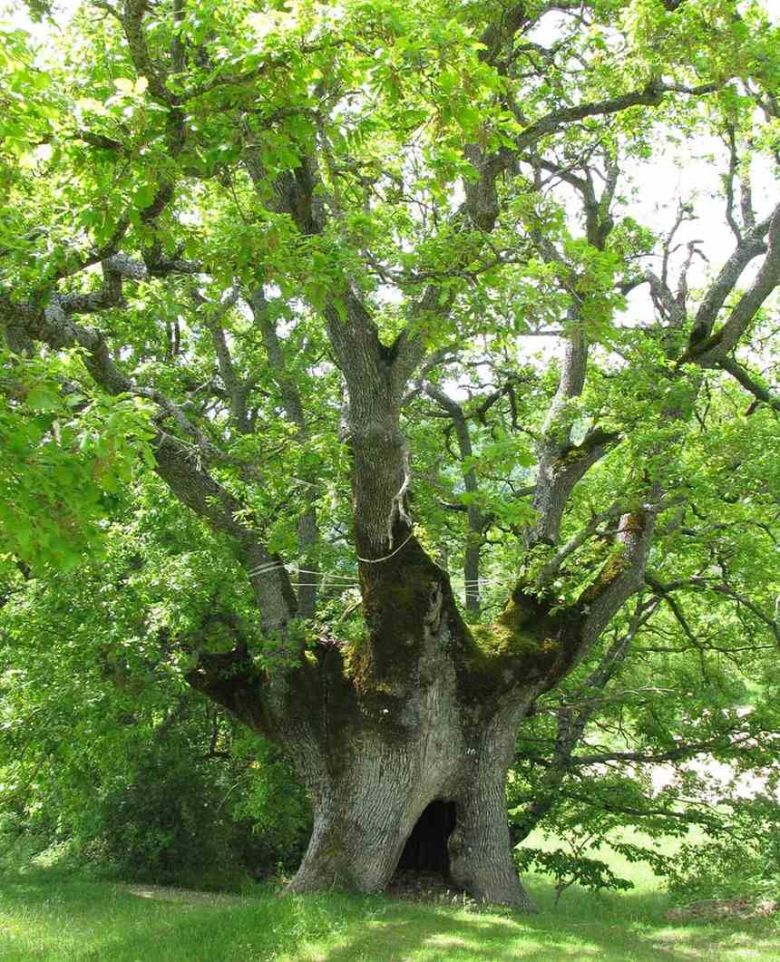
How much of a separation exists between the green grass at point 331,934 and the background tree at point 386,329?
1.21 metres

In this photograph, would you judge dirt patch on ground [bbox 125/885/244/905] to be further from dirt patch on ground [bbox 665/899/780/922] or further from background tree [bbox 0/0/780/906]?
dirt patch on ground [bbox 665/899/780/922]

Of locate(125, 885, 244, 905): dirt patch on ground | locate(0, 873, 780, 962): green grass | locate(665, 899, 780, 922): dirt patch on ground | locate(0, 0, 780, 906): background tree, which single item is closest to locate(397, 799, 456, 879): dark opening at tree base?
locate(0, 0, 780, 906): background tree

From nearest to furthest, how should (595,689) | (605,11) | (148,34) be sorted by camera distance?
1. (148,34)
2. (605,11)
3. (595,689)

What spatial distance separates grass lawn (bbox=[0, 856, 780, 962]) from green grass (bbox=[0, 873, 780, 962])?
0.03 ft

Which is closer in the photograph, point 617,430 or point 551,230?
point 551,230

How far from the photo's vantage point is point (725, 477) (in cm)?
982

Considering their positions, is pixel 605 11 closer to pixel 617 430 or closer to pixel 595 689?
pixel 617 430

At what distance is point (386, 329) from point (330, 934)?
8736 mm

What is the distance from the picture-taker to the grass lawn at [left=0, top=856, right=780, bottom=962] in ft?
23.4

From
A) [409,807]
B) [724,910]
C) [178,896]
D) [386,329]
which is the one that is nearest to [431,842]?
[409,807]

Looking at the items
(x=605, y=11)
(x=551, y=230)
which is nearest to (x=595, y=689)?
(x=551, y=230)

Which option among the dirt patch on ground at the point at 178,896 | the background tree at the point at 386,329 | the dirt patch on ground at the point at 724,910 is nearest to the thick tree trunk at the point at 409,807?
the background tree at the point at 386,329

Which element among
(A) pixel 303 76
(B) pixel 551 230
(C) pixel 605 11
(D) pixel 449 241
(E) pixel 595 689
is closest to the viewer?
(A) pixel 303 76

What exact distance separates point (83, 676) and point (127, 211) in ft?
18.8
